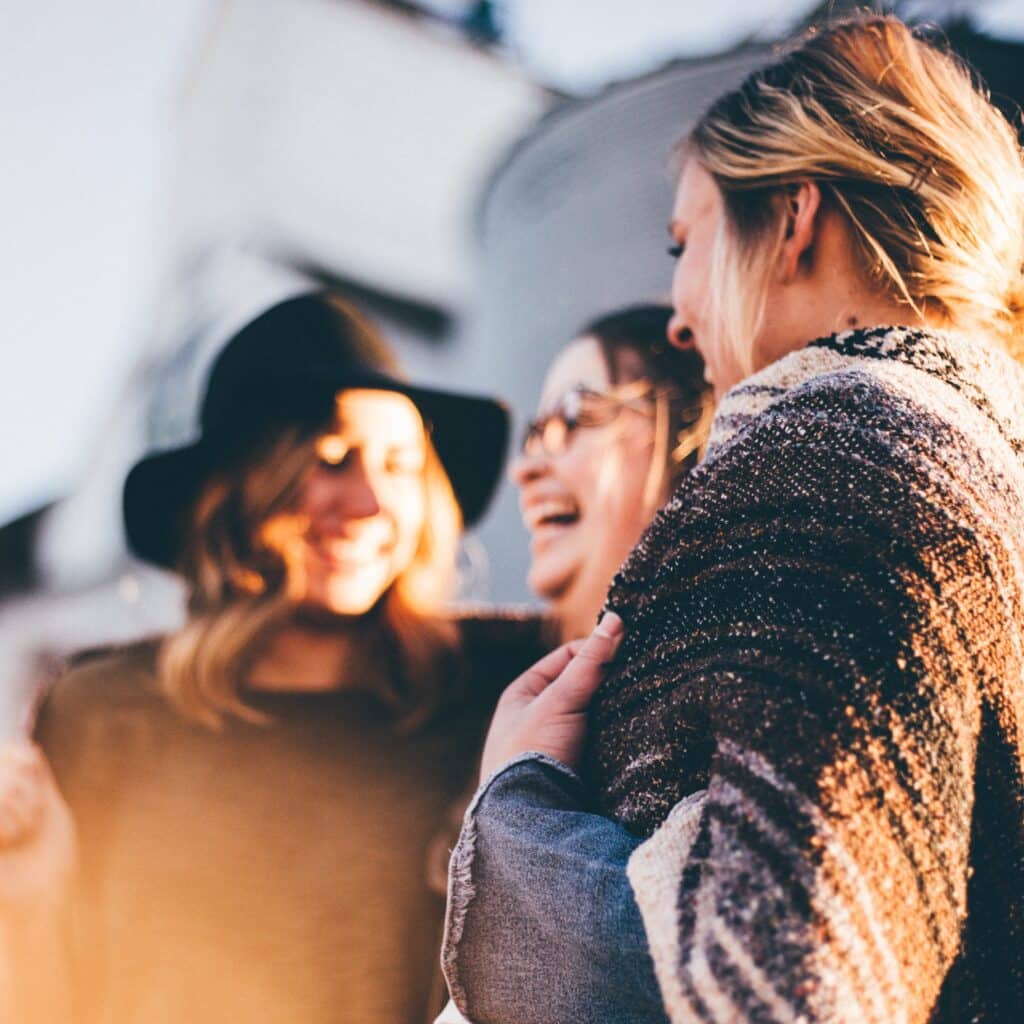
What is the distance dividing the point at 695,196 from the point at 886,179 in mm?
229

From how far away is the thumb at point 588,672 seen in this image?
0.88 m

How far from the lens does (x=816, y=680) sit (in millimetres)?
660

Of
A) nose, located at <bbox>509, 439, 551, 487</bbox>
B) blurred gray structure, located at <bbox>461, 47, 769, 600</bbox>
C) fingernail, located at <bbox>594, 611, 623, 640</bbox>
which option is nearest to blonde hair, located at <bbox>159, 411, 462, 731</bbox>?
nose, located at <bbox>509, 439, 551, 487</bbox>

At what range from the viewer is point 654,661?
0.80m

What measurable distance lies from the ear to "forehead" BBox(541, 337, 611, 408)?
846 millimetres

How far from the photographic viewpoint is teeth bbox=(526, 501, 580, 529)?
182cm

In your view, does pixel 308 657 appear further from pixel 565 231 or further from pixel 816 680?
pixel 565 231

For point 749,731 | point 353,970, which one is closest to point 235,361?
point 353,970

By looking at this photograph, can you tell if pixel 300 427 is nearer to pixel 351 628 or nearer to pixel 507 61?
pixel 351 628

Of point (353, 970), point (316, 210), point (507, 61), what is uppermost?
point (507, 61)

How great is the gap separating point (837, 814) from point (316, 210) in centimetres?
416

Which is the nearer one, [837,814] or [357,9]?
[837,814]

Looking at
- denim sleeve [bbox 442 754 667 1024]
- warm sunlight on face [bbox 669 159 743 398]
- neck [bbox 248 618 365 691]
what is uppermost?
warm sunlight on face [bbox 669 159 743 398]

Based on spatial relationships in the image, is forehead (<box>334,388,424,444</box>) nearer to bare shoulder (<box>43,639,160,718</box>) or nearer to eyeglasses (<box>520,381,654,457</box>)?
eyeglasses (<box>520,381,654,457</box>)
